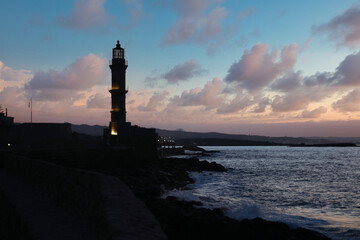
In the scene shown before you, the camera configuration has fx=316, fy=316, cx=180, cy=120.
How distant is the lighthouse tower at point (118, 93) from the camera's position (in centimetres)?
4303

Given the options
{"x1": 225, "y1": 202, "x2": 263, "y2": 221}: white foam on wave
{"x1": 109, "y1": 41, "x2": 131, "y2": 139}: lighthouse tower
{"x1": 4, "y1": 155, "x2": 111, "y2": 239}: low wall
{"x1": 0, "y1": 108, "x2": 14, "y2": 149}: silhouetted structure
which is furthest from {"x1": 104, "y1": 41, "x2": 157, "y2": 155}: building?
{"x1": 4, "y1": 155, "x2": 111, "y2": 239}: low wall

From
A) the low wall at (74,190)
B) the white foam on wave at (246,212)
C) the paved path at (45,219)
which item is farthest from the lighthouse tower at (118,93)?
the paved path at (45,219)

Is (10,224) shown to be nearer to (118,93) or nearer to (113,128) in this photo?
(113,128)

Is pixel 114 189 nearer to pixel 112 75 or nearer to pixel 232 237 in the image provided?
pixel 232 237

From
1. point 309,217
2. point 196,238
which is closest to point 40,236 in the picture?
point 196,238

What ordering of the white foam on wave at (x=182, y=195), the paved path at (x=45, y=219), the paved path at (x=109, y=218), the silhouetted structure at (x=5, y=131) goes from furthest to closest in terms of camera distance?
the silhouetted structure at (x=5, y=131)
the white foam on wave at (x=182, y=195)
the paved path at (x=45, y=219)
the paved path at (x=109, y=218)

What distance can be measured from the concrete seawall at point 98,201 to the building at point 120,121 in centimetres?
2884

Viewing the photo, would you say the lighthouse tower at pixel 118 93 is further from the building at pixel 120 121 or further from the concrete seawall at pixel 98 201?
the concrete seawall at pixel 98 201

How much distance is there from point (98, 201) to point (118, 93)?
3727 cm

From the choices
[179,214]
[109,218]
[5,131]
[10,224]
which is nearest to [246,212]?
[179,214]

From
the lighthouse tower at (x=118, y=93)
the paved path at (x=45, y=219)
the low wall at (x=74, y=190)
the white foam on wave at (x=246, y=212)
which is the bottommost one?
the white foam on wave at (x=246, y=212)

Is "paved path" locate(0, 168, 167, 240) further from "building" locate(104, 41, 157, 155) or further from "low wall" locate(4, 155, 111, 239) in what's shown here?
"building" locate(104, 41, 157, 155)

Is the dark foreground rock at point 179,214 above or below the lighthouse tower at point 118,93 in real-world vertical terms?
below

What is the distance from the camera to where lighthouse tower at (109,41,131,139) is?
1694 inches
